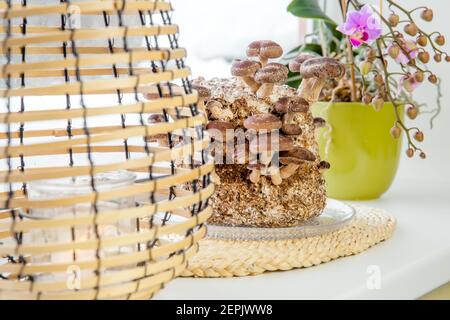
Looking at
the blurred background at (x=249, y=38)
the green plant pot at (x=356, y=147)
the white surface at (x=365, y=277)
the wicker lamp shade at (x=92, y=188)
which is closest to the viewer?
the wicker lamp shade at (x=92, y=188)

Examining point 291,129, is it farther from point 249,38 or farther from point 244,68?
point 249,38

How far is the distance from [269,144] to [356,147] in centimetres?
43

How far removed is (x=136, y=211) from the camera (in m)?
0.59

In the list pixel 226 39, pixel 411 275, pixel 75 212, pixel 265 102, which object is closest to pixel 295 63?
pixel 265 102

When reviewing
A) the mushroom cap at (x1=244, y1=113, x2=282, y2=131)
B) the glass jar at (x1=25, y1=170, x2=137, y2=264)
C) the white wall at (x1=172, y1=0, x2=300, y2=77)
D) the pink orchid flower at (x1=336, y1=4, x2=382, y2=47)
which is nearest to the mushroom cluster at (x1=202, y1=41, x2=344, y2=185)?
the mushroom cap at (x1=244, y1=113, x2=282, y2=131)

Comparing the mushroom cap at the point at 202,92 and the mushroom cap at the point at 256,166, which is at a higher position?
the mushroom cap at the point at 202,92

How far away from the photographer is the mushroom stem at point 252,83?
1026 mm

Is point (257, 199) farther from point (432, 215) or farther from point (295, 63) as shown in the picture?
point (432, 215)

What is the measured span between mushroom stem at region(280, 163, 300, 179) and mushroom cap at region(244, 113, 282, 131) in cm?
9

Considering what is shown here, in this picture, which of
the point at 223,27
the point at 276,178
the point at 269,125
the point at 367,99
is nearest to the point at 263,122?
the point at 269,125

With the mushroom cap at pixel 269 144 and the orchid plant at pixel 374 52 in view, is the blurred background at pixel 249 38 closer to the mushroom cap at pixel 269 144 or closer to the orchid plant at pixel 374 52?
the orchid plant at pixel 374 52

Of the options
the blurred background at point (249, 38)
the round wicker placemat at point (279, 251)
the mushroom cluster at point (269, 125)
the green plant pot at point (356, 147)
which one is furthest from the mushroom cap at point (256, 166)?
the blurred background at point (249, 38)

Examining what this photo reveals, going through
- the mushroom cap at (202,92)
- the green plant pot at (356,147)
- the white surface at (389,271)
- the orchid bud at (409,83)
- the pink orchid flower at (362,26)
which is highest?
the pink orchid flower at (362,26)

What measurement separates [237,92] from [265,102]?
0.14ft
